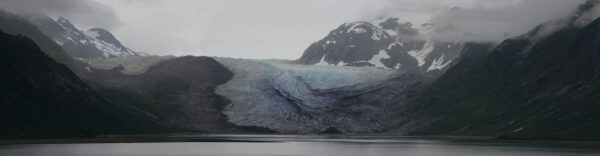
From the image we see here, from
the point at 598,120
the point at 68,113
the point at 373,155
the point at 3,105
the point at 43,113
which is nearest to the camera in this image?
the point at 373,155

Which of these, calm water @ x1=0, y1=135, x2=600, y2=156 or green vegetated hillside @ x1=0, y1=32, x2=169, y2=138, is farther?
green vegetated hillside @ x1=0, y1=32, x2=169, y2=138

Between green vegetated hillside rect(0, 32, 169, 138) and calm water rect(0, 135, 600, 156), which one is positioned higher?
green vegetated hillside rect(0, 32, 169, 138)

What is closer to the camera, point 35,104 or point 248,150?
point 248,150

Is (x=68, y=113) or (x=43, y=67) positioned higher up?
(x=43, y=67)

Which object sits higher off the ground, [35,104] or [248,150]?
[35,104]

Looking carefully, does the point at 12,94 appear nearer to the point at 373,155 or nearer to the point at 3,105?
the point at 3,105

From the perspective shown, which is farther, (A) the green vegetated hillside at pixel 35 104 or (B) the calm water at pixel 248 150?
(A) the green vegetated hillside at pixel 35 104

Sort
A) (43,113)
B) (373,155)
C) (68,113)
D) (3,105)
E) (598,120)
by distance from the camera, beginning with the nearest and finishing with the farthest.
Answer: (373,155) → (3,105) → (43,113) → (68,113) → (598,120)

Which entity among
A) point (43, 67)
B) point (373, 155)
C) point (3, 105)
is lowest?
point (373, 155)

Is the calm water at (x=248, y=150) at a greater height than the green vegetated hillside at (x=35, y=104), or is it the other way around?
the green vegetated hillside at (x=35, y=104)

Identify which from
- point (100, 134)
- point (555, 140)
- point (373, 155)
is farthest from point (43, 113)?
point (555, 140)

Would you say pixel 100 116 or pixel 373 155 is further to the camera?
pixel 100 116
